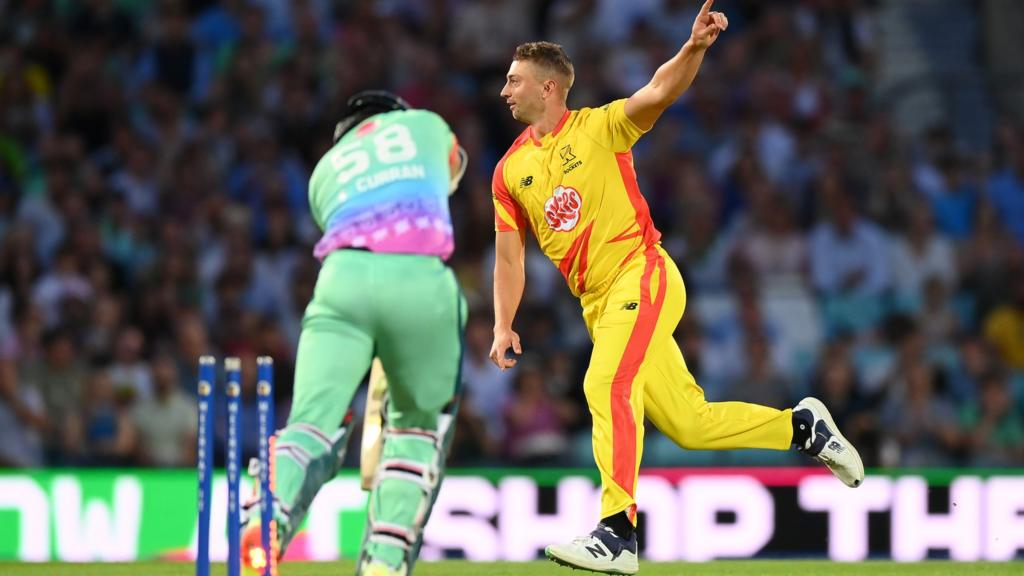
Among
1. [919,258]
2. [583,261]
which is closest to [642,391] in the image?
[583,261]

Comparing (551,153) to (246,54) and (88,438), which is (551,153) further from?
(246,54)

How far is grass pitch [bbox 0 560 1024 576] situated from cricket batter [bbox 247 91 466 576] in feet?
7.33

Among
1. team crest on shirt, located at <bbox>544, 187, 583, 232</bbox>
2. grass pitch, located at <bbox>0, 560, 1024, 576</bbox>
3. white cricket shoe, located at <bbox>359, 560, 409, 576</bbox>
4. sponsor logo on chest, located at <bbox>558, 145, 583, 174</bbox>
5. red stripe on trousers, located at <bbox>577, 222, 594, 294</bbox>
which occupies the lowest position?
grass pitch, located at <bbox>0, 560, 1024, 576</bbox>

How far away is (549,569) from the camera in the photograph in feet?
29.6

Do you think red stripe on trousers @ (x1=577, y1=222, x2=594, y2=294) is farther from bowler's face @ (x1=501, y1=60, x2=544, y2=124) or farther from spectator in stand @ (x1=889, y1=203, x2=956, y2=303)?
spectator in stand @ (x1=889, y1=203, x2=956, y2=303)

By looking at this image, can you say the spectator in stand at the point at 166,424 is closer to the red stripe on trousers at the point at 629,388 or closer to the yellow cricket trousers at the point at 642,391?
the yellow cricket trousers at the point at 642,391

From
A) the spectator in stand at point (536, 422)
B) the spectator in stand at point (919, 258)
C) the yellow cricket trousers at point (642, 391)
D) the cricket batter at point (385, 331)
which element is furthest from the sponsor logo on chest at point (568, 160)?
the spectator in stand at point (919, 258)

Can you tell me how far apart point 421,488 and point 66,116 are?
9.20 m

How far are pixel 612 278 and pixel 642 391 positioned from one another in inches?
20.2

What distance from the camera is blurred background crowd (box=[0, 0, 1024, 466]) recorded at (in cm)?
1291

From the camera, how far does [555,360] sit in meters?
13.1

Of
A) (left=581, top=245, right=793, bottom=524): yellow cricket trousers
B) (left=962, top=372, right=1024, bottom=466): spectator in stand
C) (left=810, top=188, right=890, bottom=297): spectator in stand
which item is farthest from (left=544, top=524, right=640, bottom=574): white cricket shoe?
(left=810, top=188, right=890, bottom=297): spectator in stand

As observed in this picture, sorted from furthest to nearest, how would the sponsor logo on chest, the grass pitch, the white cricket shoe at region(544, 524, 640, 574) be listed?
the grass pitch
the sponsor logo on chest
the white cricket shoe at region(544, 524, 640, 574)

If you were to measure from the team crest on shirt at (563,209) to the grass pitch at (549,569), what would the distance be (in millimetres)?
1780
